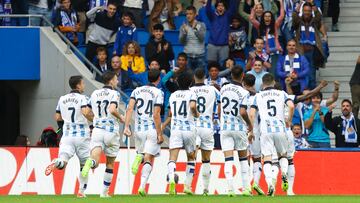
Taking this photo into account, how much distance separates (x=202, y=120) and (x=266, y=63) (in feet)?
16.8

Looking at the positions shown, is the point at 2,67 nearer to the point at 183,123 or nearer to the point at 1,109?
the point at 1,109

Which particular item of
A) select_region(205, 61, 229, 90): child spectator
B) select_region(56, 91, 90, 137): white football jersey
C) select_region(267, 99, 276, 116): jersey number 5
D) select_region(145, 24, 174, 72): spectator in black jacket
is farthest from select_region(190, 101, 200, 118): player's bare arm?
select_region(145, 24, 174, 72): spectator in black jacket

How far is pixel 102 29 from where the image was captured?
34250 mm

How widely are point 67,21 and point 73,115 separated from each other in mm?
7567

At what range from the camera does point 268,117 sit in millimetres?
27828

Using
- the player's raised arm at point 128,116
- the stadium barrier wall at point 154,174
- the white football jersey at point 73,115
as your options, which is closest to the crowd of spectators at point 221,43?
the stadium barrier wall at point 154,174

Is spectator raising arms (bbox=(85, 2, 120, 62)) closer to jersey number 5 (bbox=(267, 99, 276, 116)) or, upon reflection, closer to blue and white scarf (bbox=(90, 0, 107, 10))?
blue and white scarf (bbox=(90, 0, 107, 10))

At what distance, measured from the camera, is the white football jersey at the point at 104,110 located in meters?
27.4

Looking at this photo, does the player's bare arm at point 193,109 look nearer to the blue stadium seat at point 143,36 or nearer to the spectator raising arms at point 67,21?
the blue stadium seat at point 143,36

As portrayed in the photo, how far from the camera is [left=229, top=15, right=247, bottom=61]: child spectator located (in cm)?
3409

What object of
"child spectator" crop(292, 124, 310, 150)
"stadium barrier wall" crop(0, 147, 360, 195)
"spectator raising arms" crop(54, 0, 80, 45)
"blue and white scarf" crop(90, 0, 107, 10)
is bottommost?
"stadium barrier wall" crop(0, 147, 360, 195)

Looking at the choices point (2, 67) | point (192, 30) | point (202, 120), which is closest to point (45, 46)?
point (2, 67)

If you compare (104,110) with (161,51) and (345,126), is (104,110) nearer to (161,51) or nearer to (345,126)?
(161,51)

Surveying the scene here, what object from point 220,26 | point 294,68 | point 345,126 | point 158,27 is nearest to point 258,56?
point 294,68
